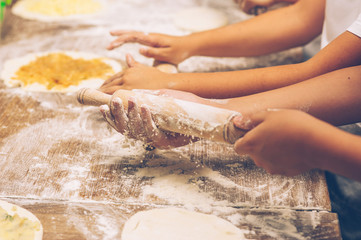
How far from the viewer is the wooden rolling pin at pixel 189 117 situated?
115 centimetres

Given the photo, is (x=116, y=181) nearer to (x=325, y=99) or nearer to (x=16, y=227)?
(x=16, y=227)

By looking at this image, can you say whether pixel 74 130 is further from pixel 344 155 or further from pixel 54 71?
pixel 344 155

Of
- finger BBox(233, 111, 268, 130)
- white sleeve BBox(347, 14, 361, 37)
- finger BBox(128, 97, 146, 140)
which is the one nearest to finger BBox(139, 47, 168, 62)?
finger BBox(128, 97, 146, 140)

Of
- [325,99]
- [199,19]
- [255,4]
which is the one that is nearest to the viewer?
[325,99]

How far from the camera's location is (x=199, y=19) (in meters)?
2.45

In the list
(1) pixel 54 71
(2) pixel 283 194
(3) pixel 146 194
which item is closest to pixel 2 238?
(3) pixel 146 194

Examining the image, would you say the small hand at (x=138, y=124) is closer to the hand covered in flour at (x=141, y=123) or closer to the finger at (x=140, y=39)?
the hand covered in flour at (x=141, y=123)

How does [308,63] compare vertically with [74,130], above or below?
above

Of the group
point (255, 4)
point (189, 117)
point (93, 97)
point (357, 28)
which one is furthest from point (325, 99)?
point (255, 4)

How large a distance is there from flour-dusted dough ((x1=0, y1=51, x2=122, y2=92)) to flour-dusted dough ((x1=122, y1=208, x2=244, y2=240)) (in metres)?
0.84

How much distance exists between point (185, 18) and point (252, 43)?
77 centimetres

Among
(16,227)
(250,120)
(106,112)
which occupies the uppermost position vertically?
(250,120)

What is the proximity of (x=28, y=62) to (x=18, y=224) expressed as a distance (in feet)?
3.54

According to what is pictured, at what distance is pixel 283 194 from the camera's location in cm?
123
